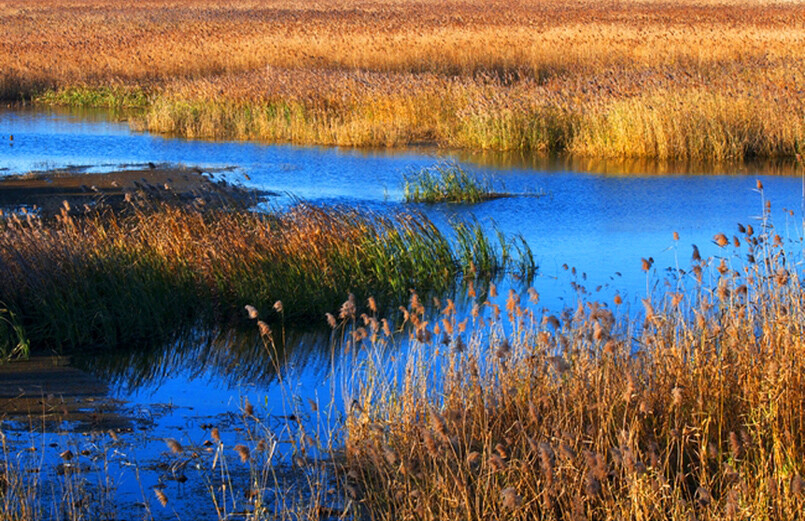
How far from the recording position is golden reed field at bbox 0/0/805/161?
1559cm

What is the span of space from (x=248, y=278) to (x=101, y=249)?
1101 millimetres

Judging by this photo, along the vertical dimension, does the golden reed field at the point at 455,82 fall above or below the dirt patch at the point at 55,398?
above

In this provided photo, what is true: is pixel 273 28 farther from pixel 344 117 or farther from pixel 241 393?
pixel 241 393

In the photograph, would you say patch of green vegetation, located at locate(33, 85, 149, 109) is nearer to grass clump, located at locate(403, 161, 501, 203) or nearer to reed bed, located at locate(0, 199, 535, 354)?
grass clump, located at locate(403, 161, 501, 203)

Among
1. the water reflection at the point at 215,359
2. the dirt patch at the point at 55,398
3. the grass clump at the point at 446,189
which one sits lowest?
the water reflection at the point at 215,359

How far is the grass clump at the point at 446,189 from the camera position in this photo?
501 inches

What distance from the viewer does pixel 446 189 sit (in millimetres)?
12789

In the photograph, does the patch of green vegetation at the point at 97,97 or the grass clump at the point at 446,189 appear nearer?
the grass clump at the point at 446,189

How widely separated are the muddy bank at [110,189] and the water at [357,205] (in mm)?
657

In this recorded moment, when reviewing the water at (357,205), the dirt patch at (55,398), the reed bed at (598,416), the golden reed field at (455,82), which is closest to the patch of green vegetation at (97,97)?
the golden reed field at (455,82)

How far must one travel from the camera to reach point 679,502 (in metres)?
3.70

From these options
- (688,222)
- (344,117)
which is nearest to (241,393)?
(688,222)

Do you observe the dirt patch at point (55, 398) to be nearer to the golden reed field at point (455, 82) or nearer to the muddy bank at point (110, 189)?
the muddy bank at point (110, 189)

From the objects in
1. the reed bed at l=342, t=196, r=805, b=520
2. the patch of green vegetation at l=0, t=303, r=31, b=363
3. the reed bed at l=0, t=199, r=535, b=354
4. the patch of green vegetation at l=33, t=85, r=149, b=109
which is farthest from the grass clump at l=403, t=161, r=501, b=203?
the patch of green vegetation at l=33, t=85, r=149, b=109
